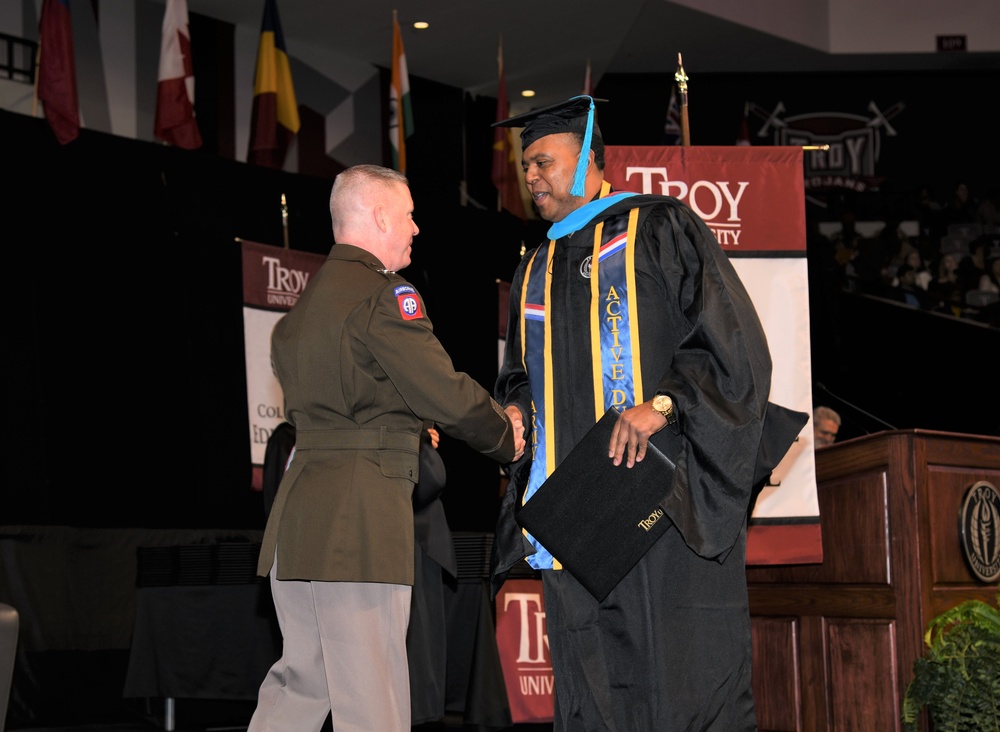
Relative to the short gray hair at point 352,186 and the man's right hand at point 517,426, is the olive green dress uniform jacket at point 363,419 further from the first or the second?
the short gray hair at point 352,186

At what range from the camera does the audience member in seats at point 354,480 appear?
8.87 ft

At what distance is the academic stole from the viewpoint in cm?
257

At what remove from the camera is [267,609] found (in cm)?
483

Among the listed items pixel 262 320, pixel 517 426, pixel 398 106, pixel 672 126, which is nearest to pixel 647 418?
pixel 517 426

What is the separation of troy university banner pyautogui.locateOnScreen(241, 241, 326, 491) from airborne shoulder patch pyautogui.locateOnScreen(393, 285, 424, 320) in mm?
4059

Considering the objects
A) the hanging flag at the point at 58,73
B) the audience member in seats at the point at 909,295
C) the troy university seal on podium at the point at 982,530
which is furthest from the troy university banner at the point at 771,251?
the audience member in seats at the point at 909,295

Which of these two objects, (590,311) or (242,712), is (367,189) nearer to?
(590,311)

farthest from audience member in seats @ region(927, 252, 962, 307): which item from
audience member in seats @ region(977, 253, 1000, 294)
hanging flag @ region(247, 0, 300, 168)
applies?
hanging flag @ region(247, 0, 300, 168)

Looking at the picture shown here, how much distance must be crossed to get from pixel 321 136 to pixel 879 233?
20.1 feet

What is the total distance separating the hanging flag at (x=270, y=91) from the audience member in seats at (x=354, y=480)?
6050 mm

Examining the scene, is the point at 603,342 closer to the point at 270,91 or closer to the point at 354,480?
the point at 354,480

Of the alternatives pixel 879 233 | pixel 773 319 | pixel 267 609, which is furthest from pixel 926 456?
pixel 879 233

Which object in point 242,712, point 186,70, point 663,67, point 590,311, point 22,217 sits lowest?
point 242,712

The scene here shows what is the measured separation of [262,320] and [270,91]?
244 centimetres
